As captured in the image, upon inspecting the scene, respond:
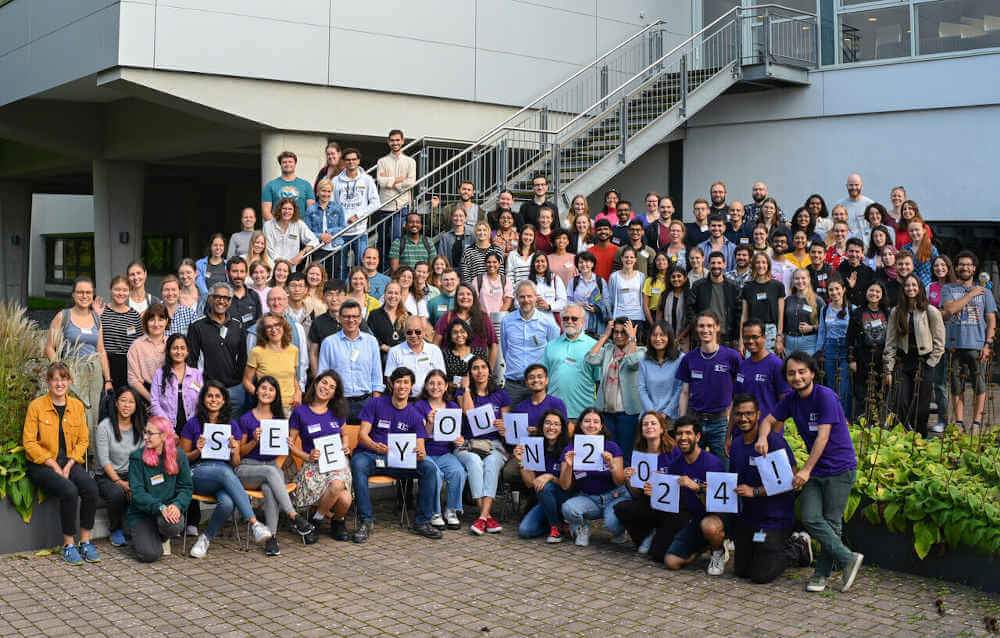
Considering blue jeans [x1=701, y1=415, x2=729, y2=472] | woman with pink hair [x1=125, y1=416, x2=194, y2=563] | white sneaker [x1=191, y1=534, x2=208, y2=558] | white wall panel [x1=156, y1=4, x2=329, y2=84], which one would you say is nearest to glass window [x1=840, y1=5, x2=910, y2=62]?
white wall panel [x1=156, y1=4, x2=329, y2=84]

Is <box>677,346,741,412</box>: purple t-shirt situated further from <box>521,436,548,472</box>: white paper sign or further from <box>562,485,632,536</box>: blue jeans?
<box>521,436,548,472</box>: white paper sign

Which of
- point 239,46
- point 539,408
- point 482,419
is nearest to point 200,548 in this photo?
point 482,419

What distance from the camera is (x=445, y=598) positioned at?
7.35m

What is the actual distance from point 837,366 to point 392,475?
16.7 feet

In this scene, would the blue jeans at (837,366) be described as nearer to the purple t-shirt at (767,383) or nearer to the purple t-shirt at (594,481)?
the purple t-shirt at (767,383)

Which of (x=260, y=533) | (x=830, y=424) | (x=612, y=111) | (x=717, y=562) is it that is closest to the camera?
(x=830, y=424)

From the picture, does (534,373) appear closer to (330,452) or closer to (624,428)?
(624,428)

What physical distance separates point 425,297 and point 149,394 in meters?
3.33

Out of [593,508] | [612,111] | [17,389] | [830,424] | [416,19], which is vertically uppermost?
[416,19]

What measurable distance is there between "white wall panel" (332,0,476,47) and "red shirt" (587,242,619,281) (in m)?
7.63

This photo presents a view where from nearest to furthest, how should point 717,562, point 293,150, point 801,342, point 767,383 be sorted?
1. point 717,562
2. point 767,383
3. point 801,342
4. point 293,150

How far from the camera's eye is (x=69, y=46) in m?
17.7

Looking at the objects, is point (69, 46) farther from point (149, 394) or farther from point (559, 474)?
point (559, 474)

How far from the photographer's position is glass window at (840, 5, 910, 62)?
706 inches
